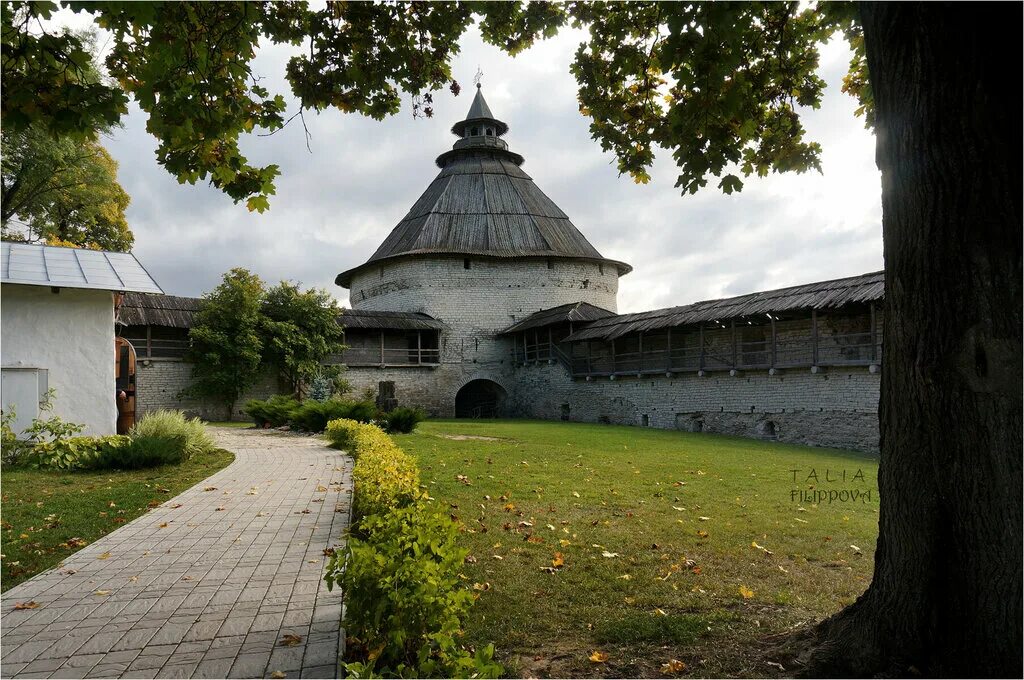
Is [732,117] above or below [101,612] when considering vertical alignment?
above

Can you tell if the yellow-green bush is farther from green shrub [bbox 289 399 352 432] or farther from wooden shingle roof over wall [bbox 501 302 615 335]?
wooden shingle roof over wall [bbox 501 302 615 335]

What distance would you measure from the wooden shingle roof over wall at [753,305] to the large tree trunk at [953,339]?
14850 mm

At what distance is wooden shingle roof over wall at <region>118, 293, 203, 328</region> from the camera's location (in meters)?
24.2

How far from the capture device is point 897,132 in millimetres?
3088

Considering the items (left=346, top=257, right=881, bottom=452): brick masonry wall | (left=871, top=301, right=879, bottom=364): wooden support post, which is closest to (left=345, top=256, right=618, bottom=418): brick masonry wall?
(left=346, top=257, right=881, bottom=452): brick masonry wall

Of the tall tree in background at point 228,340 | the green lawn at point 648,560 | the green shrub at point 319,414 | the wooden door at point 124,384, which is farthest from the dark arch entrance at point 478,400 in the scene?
the green lawn at point 648,560

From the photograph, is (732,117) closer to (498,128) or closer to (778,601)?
(778,601)

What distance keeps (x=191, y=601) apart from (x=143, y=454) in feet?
22.9

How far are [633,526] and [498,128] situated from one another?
119 ft

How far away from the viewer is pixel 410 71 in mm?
6125

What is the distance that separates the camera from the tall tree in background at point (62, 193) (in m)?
22.3

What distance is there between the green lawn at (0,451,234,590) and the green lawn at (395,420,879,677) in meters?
3.39

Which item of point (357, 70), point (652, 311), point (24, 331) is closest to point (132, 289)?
point (24, 331)

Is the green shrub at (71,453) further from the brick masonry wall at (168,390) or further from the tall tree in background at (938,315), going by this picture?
the brick masonry wall at (168,390)
